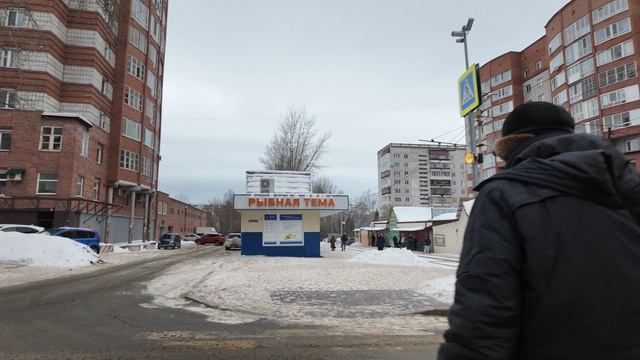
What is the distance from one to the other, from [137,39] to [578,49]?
4628 cm

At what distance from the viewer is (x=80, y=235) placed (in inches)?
1031

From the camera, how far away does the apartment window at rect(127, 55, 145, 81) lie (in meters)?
42.3

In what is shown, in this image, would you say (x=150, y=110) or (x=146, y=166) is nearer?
(x=146, y=166)

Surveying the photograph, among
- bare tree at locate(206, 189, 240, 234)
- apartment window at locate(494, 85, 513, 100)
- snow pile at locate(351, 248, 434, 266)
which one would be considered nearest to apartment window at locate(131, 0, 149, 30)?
snow pile at locate(351, 248, 434, 266)

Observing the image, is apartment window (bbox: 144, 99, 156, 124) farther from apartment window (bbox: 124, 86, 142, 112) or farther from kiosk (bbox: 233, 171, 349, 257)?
kiosk (bbox: 233, 171, 349, 257)

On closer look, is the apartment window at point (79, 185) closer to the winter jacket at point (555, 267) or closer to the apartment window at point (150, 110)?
the apartment window at point (150, 110)

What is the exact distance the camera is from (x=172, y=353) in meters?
5.86

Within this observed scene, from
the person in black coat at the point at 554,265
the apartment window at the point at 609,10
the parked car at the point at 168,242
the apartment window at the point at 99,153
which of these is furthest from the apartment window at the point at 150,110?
the person in black coat at the point at 554,265

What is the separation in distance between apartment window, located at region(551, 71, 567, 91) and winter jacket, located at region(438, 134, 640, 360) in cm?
5697

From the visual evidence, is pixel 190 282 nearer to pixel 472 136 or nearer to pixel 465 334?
pixel 472 136

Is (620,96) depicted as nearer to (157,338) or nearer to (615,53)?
(615,53)

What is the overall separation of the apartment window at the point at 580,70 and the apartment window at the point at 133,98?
4622cm

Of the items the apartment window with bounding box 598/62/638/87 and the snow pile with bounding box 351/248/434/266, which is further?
the apartment window with bounding box 598/62/638/87

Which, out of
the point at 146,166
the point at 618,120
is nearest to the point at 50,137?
the point at 146,166
